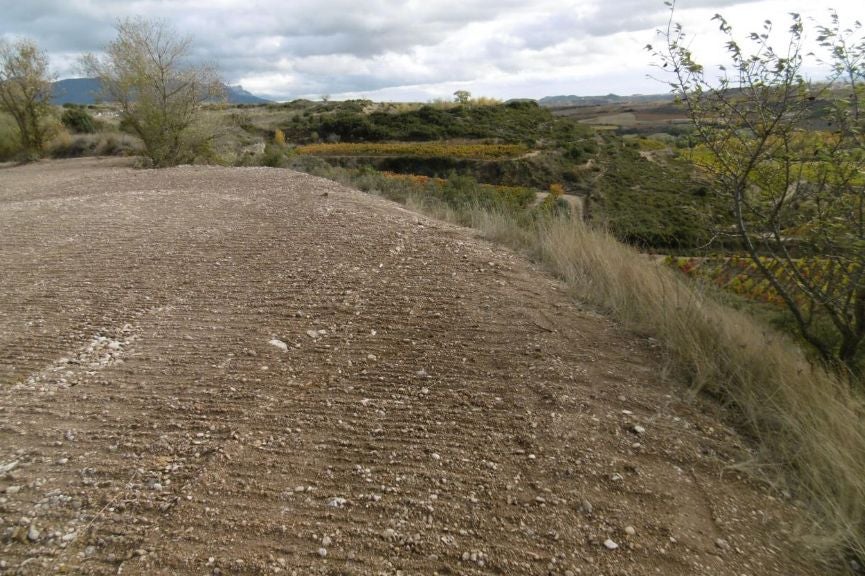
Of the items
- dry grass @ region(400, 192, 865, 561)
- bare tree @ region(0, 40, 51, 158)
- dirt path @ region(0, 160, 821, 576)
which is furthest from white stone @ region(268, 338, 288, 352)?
bare tree @ region(0, 40, 51, 158)

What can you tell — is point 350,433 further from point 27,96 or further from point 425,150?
point 425,150

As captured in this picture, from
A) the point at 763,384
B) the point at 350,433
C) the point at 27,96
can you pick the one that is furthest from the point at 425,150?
the point at 350,433

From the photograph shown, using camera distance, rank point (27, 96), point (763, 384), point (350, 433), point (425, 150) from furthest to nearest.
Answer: point (425, 150)
point (27, 96)
point (763, 384)
point (350, 433)

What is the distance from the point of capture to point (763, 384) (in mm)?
3189

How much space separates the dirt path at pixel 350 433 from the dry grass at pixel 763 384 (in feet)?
0.54

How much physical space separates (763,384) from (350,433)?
234cm

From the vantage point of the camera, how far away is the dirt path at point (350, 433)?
6.97 feet

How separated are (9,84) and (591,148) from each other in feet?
88.1

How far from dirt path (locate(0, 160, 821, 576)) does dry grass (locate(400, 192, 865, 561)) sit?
16 centimetres

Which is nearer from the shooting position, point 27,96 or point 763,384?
point 763,384

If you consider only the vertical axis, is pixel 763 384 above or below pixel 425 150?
below

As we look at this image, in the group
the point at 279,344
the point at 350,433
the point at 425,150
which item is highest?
the point at 425,150

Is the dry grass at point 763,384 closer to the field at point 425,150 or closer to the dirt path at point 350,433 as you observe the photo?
the dirt path at point 350,433

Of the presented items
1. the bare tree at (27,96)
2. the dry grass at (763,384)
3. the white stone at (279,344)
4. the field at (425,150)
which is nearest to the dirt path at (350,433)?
the white stone at (279,344)
